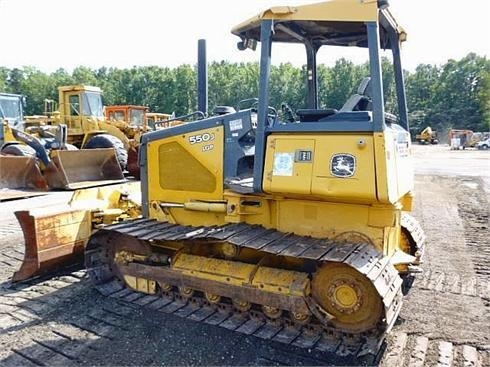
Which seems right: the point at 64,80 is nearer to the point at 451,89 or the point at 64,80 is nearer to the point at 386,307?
the point at 451,89

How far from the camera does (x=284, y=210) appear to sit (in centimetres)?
390

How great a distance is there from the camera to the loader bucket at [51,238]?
4.64m

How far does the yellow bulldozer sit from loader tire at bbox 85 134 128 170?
8.74 meters

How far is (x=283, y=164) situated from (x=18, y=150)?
1084cm

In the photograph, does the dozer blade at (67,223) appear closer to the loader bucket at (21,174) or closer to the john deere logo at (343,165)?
the john deere logo at (343,165)

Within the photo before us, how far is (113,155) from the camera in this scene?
11.8 m

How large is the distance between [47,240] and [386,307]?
3.57m

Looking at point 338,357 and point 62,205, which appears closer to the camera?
point 338,357

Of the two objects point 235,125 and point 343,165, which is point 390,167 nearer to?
point 343,165

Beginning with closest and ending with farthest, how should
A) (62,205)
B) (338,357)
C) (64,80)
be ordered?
(338,357)
(62,205)
(64,80)

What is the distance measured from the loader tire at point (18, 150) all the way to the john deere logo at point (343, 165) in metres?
10.8

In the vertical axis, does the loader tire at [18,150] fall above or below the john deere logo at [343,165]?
above

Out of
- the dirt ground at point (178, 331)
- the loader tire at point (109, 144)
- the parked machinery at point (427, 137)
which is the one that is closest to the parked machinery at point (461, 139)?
the parked machinery at point (427, 137)

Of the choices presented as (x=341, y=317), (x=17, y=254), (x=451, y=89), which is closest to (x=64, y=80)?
(x=451, y=89)
